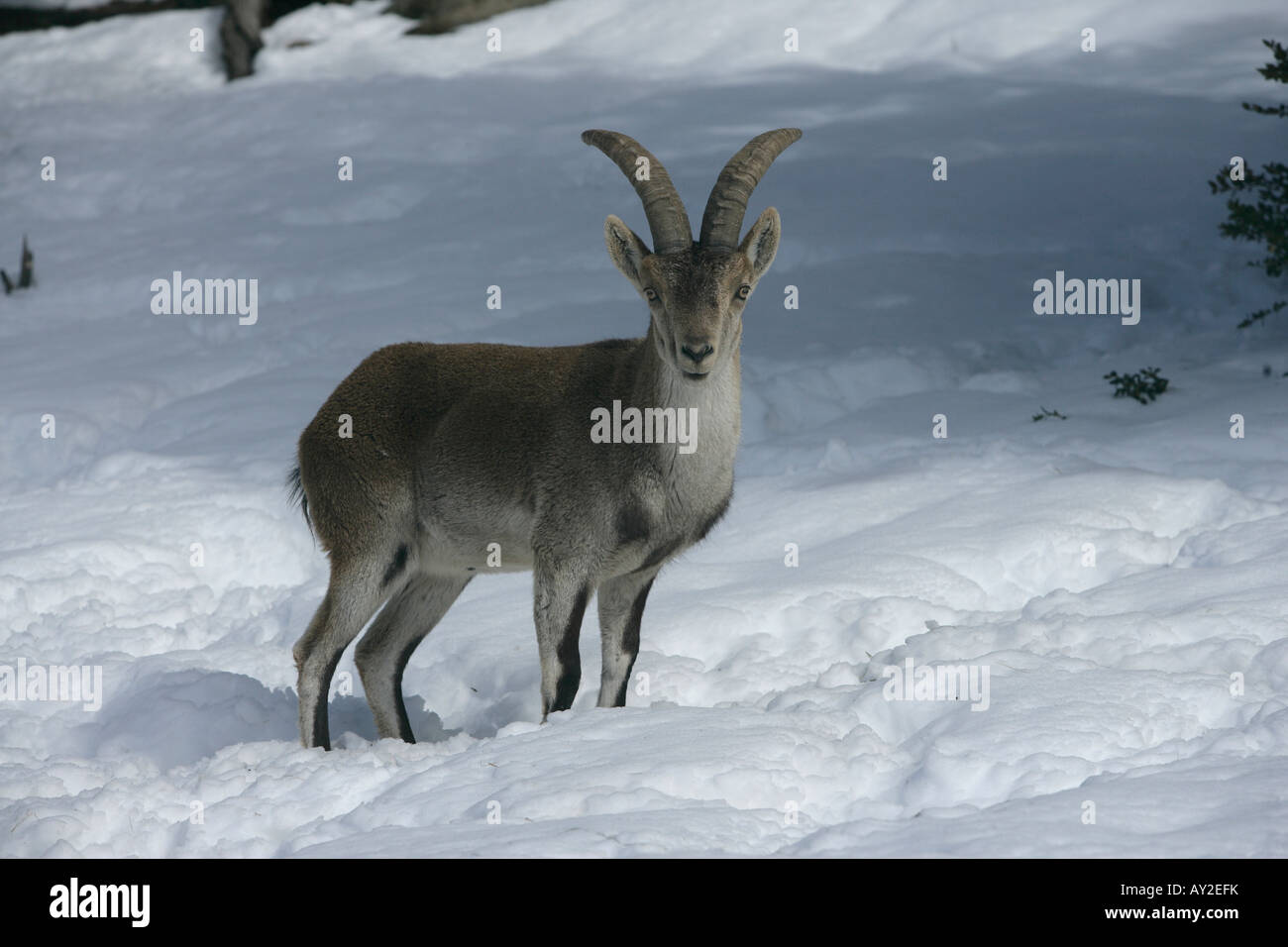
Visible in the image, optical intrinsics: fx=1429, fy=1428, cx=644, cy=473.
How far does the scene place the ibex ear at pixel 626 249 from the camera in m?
5.74

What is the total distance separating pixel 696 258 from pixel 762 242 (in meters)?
0.42

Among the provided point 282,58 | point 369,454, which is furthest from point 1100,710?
point 282,58

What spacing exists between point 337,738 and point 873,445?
182 inches

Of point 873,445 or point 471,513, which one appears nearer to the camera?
point 471,513

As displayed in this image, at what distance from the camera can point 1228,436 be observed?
916cm

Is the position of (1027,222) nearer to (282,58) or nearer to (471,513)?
(471,513)

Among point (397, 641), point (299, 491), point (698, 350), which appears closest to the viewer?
point (698, 350)

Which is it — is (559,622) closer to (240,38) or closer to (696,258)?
(696,258)

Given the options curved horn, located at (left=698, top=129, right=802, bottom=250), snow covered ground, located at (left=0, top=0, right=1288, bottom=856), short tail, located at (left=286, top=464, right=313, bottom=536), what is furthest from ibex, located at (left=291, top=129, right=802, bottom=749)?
snow covered ground, located at (left=0, top=0, right=1288, bottom=856)

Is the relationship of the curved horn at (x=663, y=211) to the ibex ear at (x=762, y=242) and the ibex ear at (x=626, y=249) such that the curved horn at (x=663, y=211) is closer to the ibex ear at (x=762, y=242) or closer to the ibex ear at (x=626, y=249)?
the ibex ear at (x=626, y=249)

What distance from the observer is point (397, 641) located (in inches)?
266

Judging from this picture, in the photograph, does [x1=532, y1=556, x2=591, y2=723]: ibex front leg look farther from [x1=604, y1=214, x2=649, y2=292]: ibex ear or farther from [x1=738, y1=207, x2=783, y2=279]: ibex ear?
[x1=738, y1=207, x2=783, y2=279]: ibex ear

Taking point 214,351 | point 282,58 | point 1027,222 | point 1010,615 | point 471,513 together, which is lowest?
point 1010,615

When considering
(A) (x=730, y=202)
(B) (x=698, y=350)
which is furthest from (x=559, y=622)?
(A) (x=730, y=202)
